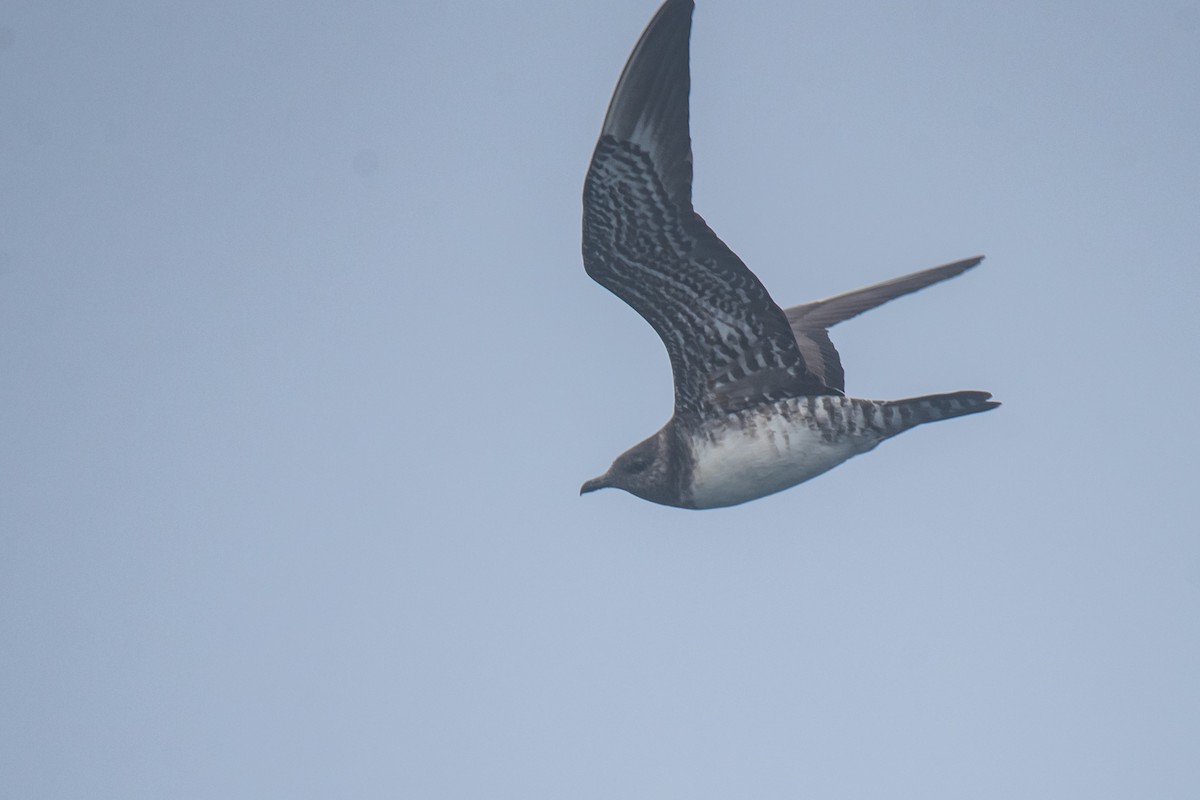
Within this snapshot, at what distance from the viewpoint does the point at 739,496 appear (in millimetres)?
11453

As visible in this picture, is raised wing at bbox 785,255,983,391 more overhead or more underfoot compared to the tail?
more overhead

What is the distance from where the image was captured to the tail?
10531 millimetres

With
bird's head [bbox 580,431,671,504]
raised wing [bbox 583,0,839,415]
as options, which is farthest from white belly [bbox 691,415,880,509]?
bird's head [bbox 580,431,671,504]

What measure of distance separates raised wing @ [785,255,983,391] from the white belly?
1626 mm

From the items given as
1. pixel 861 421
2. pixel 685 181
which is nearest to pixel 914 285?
pixel 861 421

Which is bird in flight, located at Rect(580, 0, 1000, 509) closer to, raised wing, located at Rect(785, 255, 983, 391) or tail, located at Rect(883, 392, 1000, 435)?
tail, located at Rect(883, 392, 1000, 435)

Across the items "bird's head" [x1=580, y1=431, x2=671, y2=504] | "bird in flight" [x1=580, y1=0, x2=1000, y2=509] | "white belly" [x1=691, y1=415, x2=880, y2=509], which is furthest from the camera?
"bird's head" [x1=580, y1=431, x2=671, y2=504]

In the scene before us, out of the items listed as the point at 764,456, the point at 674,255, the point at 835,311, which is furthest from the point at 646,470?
the point at 835,311

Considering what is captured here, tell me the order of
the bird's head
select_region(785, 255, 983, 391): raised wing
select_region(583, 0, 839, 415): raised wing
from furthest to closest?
select_region(785, 255, 983, 391): raised wing < the bird's head < select_region(583, 0, 839, 415): raised wing

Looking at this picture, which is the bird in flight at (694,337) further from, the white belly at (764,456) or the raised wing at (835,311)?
the raised wing at (835,311)

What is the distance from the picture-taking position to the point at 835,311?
45.9ft

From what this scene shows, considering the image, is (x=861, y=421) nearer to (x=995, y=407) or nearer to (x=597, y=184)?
(x=995, y=407)

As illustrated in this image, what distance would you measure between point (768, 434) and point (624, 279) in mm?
1651

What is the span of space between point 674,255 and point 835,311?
386 centimetres
